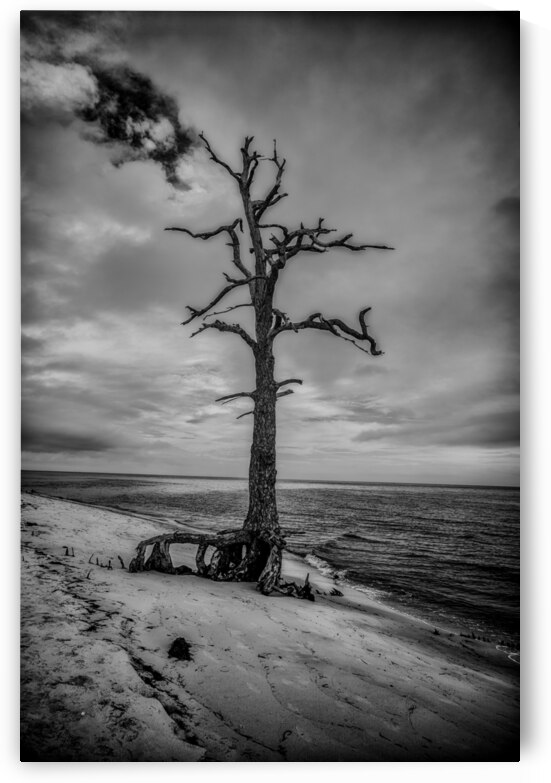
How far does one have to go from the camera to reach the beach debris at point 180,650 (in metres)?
3.78

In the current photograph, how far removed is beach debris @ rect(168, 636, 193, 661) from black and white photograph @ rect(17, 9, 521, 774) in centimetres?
2

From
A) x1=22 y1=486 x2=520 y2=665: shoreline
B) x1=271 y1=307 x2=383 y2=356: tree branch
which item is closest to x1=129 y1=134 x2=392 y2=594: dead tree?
x1=271 y1=307 x2=383 y2=356: tree branch

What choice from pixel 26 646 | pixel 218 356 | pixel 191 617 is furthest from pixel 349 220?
pixel 26 646

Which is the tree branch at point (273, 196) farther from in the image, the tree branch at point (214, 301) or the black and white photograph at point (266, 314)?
the tree branch at point (214, 301)

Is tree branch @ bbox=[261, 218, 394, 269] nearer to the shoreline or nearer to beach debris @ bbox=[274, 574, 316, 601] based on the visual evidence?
beach debris @ bbox=[274, 574, 316, 601]

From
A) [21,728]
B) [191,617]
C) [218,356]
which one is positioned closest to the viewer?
[21,728]

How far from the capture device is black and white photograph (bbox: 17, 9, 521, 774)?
3996 millimetres

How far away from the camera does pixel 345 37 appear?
214 inches

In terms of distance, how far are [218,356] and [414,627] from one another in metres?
5.72

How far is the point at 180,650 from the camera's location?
3840 millimetres

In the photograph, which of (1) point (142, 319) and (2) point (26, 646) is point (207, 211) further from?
(2) point (26, 646)

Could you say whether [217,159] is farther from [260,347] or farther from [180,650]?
[180,650]

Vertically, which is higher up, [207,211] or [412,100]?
[412,100]

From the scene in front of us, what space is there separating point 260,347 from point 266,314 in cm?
56
